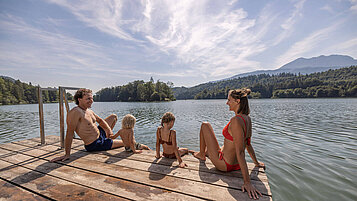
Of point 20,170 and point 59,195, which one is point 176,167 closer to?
point 59,195

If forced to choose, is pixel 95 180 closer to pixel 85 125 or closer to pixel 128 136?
pixel 128 136

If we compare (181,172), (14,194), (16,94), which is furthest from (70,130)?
(16,94)

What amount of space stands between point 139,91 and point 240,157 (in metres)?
92.5

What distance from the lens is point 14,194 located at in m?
2.30

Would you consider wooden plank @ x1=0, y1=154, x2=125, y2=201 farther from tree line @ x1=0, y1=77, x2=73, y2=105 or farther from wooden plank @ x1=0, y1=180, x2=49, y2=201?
tree line @ x1=0, y1=77, x2=73, y2=105

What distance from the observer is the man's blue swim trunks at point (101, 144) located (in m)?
4.19

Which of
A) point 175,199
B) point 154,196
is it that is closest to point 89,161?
point 154,196

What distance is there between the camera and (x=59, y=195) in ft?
7.37

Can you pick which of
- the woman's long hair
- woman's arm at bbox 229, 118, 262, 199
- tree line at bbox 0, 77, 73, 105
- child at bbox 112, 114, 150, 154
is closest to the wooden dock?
woman's arm at bbox 229, 118, 262, 199

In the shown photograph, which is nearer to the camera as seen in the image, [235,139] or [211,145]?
[235,139]

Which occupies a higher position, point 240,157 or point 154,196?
point 240,157

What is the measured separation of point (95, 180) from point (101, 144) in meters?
1.79

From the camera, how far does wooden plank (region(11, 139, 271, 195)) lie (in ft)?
8.04

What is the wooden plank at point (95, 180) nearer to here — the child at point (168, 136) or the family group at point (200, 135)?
the family group at point (200, 135)
